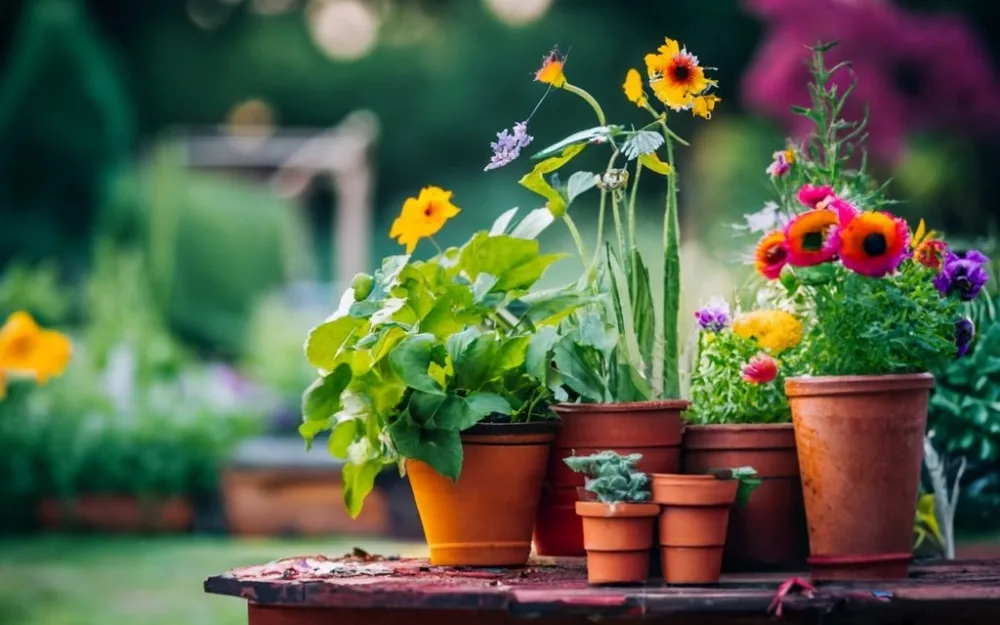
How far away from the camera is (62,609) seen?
10.5ft

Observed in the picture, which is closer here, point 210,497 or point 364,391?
point 364,391

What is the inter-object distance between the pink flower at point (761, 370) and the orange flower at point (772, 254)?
103 mm

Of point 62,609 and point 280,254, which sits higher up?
point 280,254

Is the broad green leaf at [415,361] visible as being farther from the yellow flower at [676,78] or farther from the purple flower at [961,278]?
the purple flower at [961,278]

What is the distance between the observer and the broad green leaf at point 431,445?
149 cm

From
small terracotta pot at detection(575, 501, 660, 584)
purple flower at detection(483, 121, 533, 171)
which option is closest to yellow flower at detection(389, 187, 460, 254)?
purple flower at detection(483, 121, 533, 171)

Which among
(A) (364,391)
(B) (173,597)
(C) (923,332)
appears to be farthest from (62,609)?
(C) (923,332)

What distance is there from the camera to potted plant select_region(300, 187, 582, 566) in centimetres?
150

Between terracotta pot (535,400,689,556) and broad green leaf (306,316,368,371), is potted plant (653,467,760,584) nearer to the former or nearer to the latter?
terracotta pot (535,400,689,556)

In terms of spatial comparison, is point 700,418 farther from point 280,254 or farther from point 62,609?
point 280,254

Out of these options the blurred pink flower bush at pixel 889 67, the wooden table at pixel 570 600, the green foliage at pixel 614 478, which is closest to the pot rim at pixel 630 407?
the green foliage at pixel 614 478

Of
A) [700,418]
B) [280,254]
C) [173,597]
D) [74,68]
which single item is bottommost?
[173,597]

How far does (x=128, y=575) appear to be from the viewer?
3623mm

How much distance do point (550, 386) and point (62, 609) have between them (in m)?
2.14
